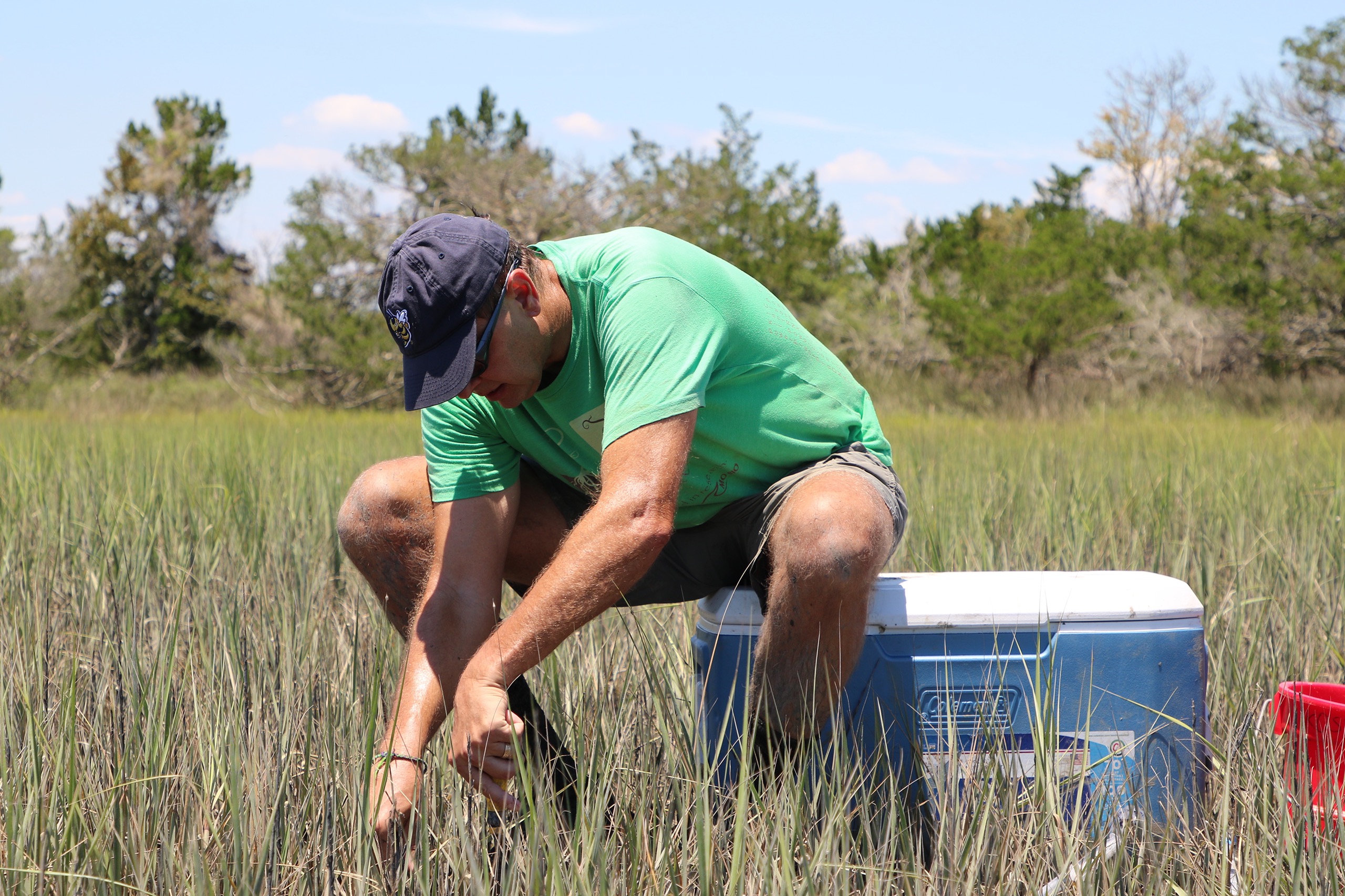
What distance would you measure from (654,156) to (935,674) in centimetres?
1270

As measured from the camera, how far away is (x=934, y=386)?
11.8 meters

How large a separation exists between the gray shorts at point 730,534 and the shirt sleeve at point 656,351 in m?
0.30

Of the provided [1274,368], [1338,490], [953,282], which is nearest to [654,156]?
[953,282]

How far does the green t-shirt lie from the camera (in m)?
1.45

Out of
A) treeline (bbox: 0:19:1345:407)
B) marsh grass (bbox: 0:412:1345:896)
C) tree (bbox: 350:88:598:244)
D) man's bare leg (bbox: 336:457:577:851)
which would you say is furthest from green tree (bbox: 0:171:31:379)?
man's bare leg (bbox: 336:457:577:851)

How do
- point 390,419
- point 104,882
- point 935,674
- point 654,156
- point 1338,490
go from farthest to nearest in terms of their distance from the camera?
1. point 654,156
2. point 390,419
3. point 1338,490
4. point 935,674
5. point 104,882

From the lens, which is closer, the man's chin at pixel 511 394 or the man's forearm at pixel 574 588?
the man's forearm at pixel 574 588

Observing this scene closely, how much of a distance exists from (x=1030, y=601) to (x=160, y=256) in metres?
17.4

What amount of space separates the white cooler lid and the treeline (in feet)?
33.5

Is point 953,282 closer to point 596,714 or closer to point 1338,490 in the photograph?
point 1338,490

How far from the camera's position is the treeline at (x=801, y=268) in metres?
10.9

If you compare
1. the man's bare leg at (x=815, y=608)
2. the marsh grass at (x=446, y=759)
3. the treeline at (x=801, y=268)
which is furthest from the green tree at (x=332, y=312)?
the man's bare leg at (x=815, y=608)

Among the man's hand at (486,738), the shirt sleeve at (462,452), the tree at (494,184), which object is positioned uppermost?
the tree at (494,184)

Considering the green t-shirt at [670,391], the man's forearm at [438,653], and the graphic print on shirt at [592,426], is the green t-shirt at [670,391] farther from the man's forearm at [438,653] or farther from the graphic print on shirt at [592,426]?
the man's forearm at [438,653]
